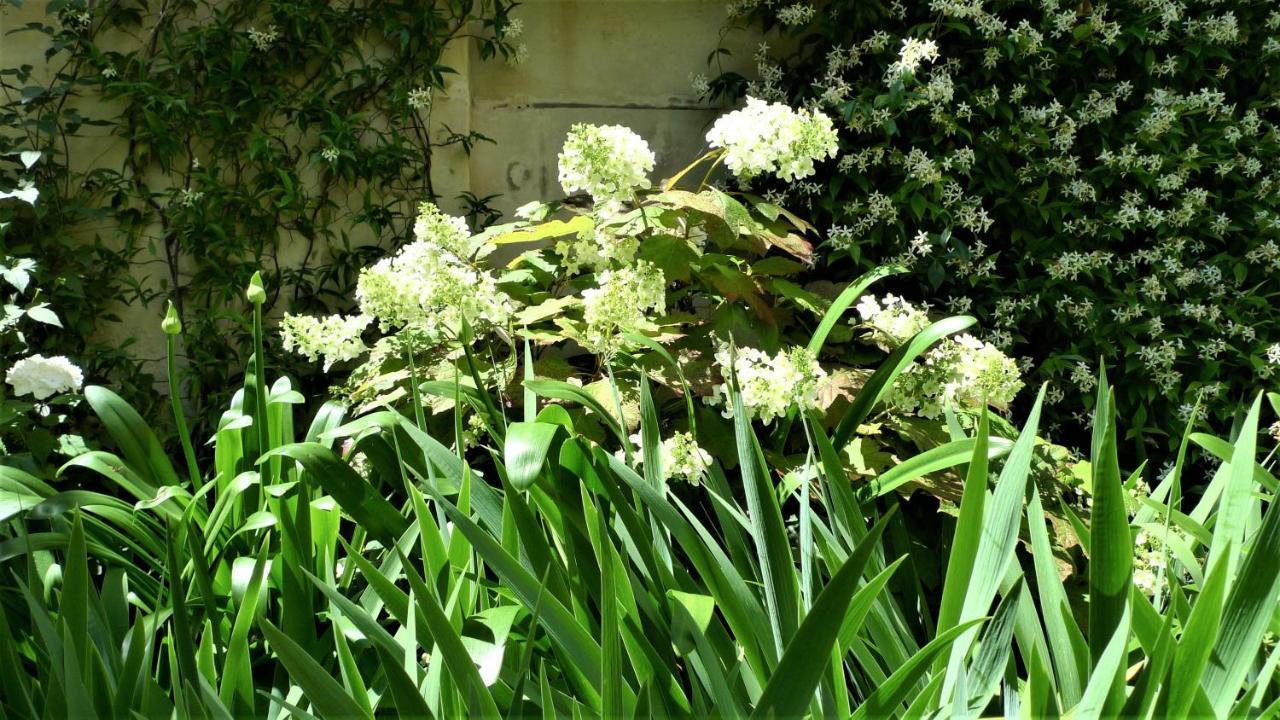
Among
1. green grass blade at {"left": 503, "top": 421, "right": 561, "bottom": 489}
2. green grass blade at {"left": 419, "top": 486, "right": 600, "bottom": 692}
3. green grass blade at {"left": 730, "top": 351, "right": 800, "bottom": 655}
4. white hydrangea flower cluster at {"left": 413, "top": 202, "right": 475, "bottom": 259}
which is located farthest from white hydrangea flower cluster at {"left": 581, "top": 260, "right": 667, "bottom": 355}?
green grass blade at {"left": 419, "top": 486, "right": 600, "bottom": 692}

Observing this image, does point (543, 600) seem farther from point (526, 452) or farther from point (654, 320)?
point (654, 320)

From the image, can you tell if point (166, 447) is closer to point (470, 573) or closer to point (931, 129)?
point (470, 573)

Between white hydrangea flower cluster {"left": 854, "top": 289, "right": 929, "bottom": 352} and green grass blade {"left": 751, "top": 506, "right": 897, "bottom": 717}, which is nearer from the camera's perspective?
green grass blade {"left": 751, "top": 506, "right": 897, "bottom": 717}

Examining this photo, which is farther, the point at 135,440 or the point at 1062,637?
the point at 135,440

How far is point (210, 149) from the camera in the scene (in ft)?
9.57

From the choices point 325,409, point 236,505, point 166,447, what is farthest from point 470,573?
point 166,447

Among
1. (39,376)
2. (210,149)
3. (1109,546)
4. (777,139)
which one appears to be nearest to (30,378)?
(39,376)

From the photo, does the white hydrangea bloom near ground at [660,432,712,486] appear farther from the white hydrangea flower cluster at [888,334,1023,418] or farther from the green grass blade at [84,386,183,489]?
the green grass blade at [84,386,183,489]

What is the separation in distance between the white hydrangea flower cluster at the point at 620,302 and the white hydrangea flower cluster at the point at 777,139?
0.33 m

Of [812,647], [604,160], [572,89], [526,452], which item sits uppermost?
[572,89]

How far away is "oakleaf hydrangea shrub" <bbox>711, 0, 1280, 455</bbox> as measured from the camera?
2.99 meters

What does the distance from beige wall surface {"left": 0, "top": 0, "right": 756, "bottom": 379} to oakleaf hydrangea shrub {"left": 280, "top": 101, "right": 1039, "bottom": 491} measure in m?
0.70

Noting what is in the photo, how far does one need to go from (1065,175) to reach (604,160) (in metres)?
1.71

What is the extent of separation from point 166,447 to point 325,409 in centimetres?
99
